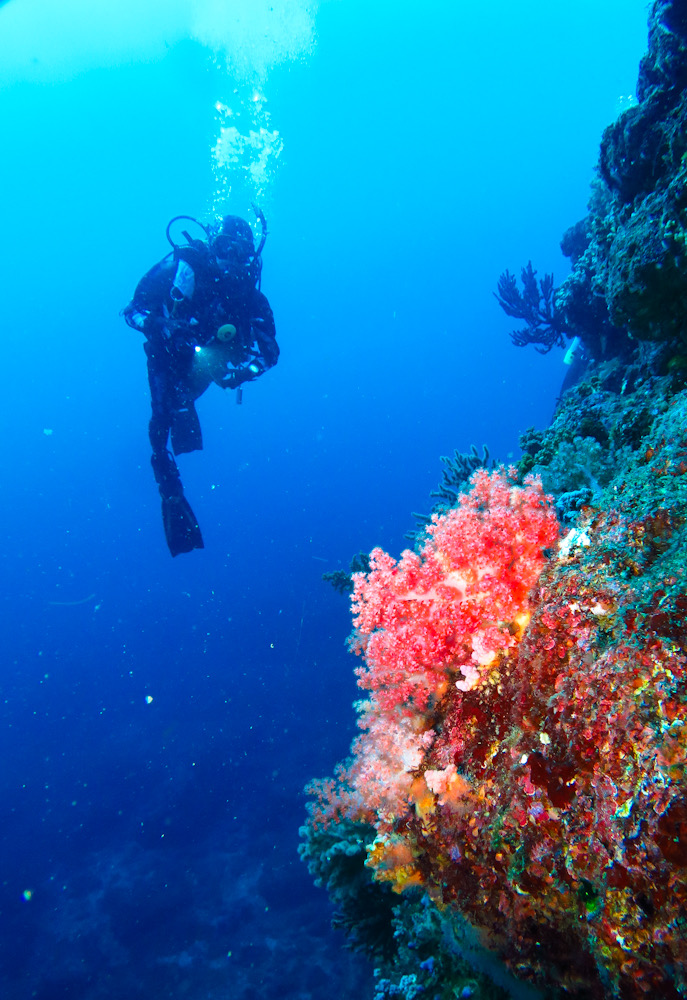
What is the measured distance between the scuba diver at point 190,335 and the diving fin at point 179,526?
2 cm

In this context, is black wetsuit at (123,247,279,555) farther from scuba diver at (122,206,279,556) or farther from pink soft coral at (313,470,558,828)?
pink soft coral at (313,470,558,828)

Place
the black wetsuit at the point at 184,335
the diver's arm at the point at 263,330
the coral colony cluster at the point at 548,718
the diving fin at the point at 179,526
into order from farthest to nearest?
the diver's arm at the point at 263,330
the black wetsuit at the point at 184,335
the diving fin at the point at 179,526
the coral colony cluster at the point at 548,718

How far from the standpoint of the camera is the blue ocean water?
13859mm

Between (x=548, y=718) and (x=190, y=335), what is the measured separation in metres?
Result: 7.52

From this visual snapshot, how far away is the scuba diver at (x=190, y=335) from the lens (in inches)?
294

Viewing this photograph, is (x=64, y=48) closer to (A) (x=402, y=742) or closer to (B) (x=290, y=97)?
(B) (x=290, y=97)

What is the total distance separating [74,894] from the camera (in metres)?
14.1

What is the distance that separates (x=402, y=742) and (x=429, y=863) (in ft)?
1.75

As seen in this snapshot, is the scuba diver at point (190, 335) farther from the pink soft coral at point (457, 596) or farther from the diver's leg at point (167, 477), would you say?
the pink soft coral at point (457, 596)

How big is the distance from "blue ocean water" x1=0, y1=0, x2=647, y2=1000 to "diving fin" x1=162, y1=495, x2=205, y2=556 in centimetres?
939

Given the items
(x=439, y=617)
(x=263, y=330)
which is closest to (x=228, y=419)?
(x=263, y=330)

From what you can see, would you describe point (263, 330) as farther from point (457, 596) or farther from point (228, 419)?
point (228, 419)

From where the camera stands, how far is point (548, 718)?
1.65 metres

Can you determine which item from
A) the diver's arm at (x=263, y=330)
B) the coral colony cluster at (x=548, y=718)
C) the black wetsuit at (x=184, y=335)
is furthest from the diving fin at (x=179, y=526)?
the coral colony cluster at (x=548, y=718)
